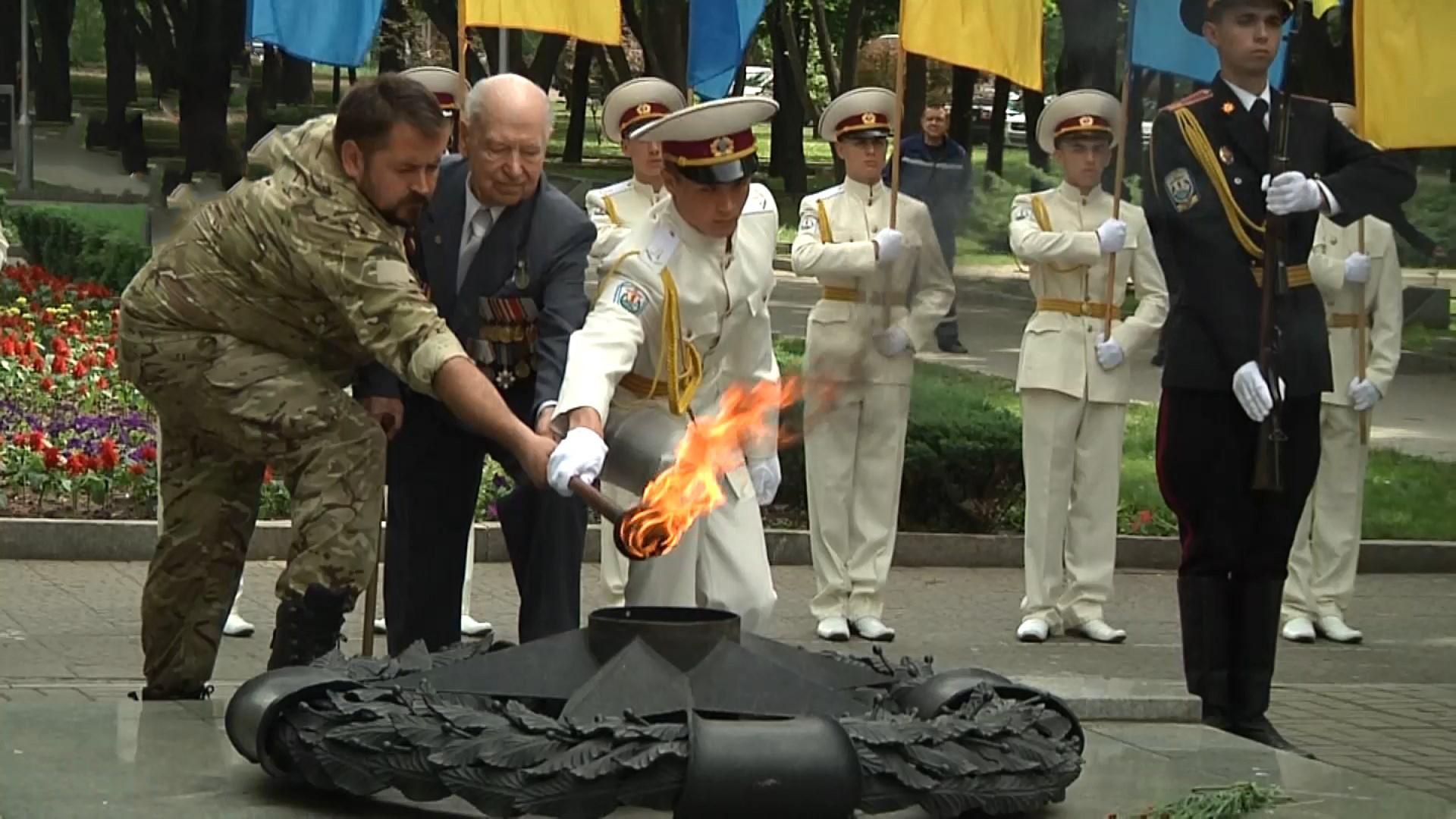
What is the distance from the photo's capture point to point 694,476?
5613 mm

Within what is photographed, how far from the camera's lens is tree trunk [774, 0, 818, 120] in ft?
109

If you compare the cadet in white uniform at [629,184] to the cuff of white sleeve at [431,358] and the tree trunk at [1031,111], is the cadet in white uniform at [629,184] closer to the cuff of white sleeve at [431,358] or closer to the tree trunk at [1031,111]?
the cuff of white sleeve at [431,358]

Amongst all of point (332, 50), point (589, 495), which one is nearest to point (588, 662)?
point (589, 495)

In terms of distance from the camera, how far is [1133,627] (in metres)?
11.0

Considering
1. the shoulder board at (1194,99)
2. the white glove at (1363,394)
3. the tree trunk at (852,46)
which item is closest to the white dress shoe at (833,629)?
the white glove at (1363,394)

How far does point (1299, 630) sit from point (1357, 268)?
151 centimetres

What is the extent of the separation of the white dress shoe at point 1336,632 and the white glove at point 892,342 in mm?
2104

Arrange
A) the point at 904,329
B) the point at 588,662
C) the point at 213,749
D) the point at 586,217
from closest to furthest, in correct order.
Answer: the point at 588,662 → the point at 213,749 → the point at 586,217 → the point at 904,329

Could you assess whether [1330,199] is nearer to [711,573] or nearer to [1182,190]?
[1182,190]

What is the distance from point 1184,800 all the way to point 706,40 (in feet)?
25.9

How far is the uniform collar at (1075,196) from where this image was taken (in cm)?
1050

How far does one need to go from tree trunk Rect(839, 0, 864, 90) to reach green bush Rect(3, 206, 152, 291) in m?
13.1

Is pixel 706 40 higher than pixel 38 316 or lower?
higher

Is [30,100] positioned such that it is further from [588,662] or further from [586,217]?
[588,662]
